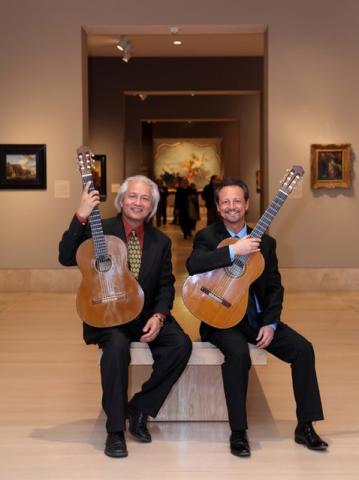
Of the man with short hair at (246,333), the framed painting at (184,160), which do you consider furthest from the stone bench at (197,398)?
the framed painting at (184,160)

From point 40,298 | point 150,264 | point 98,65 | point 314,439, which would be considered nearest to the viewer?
point 314,439

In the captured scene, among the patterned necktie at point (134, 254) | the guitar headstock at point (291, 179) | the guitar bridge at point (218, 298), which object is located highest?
the guitar headstock at point (291, 179)

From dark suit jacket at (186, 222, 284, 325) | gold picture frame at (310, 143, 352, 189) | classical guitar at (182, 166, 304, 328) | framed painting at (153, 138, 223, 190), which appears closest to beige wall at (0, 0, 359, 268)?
gold picture frame at (310, 143, 352, 189)

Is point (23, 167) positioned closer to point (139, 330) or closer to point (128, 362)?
point (139, 330)

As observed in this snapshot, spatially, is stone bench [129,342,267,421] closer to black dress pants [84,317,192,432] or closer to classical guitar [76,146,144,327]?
black dress pants [84,317,192,432]

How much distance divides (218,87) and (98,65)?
2.61 metres

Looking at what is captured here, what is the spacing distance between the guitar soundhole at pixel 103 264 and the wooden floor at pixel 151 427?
3.31 ft

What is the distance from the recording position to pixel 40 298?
33.6 feet

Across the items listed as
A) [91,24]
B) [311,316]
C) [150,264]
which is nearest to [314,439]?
[150,264]

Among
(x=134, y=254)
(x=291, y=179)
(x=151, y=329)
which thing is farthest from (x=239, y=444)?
(x=291, y=179)

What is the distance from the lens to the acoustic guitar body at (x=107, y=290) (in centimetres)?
430

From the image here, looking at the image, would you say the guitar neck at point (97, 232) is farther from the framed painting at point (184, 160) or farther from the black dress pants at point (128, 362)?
the framed painting at point (184, 160)

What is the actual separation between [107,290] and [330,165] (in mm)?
6913

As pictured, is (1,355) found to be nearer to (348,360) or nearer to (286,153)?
(348,360)
